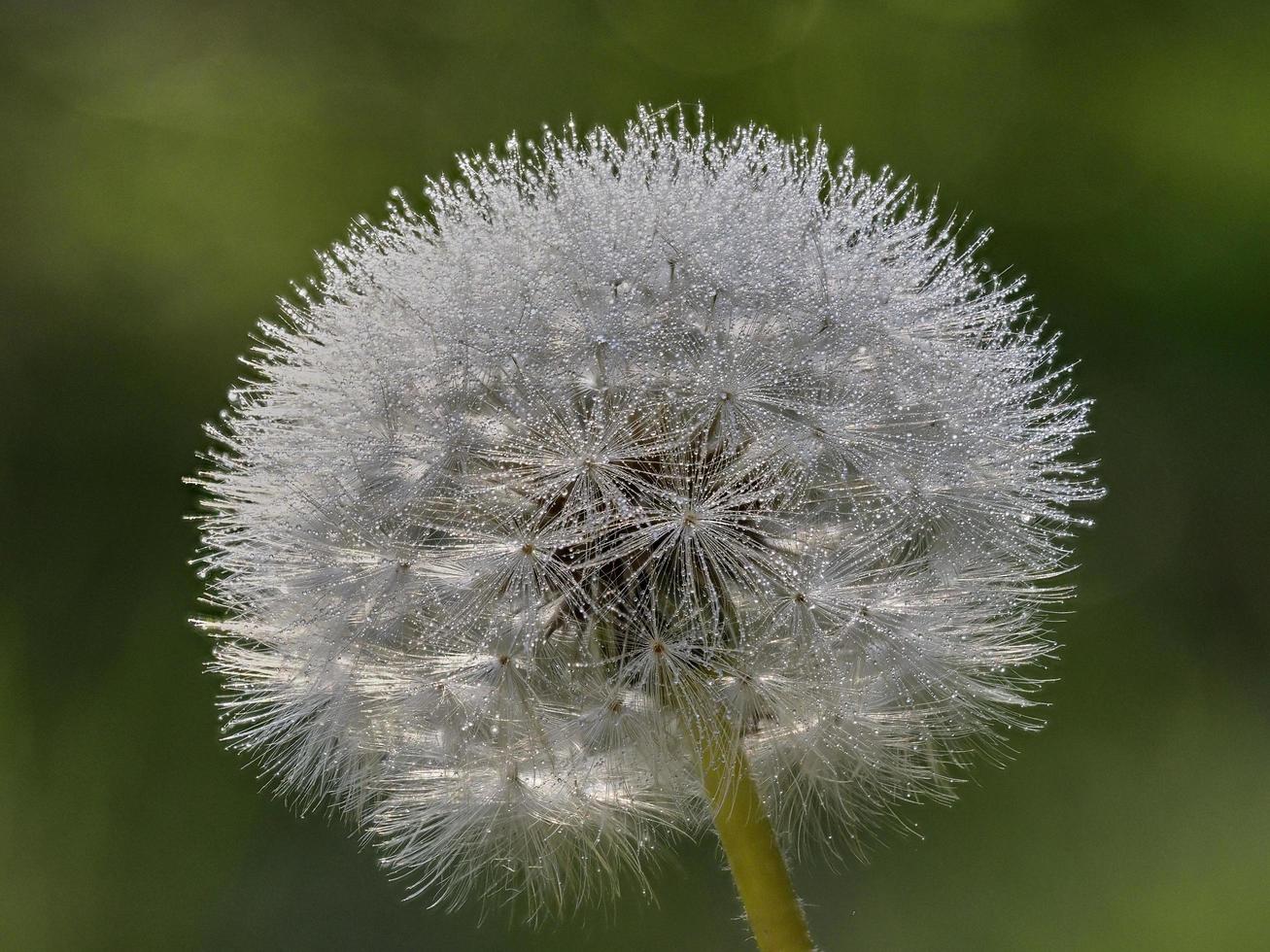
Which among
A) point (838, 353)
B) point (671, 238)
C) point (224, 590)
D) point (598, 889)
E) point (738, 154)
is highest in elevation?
point (738, 154)

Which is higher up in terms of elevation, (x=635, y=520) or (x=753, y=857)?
(x=635, y=520)

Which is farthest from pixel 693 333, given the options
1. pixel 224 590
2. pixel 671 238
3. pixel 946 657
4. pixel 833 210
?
pixel 224 590

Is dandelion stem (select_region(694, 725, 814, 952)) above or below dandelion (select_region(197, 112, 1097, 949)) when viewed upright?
below

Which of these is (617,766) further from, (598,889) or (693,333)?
(693,333)

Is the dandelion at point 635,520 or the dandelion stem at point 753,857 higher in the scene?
the dandelion at point 635,520
